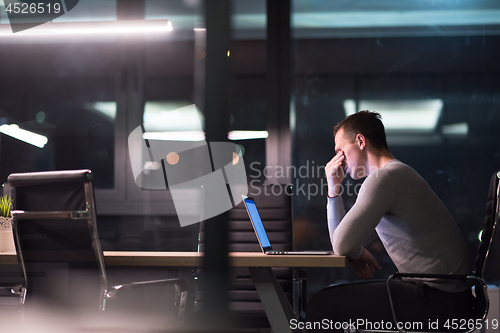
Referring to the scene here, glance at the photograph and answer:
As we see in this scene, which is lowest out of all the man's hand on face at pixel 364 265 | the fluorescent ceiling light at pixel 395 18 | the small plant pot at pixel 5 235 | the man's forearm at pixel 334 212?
the man's hand on face at pixel 364 265

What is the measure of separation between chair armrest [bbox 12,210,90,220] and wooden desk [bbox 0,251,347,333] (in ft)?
0.67

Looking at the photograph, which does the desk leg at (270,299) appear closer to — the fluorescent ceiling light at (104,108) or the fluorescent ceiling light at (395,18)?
the fluorescent ceiling light at (104,108)

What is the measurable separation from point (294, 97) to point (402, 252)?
228cm

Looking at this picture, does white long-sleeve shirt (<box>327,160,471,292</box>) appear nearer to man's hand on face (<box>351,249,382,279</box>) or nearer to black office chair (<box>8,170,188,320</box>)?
man's hand on face (<box>351,249,382,279</box>)

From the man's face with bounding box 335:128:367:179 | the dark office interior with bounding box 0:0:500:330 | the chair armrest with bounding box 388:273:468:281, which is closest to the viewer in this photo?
the chair armrest with bounding box 388:273:468:281

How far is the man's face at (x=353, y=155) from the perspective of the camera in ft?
7.04

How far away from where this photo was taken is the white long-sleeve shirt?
184cm

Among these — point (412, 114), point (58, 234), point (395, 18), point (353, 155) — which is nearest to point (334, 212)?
point (353, 155)

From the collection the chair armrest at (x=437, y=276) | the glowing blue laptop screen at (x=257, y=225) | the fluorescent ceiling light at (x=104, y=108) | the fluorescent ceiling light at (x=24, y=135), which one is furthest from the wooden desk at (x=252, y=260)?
the fluorescent ceiling light at (x=24, y=135)

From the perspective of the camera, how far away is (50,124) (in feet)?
13.3

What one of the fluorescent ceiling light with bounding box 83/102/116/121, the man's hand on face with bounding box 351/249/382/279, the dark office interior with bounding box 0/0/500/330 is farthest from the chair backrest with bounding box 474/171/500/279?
the fluorescent ceiling light with bounding box 83/102/116/121

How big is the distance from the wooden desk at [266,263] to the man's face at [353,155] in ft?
1.64

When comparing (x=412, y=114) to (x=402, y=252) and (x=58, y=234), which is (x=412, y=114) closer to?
(x=402, y=252)

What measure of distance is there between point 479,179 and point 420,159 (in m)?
0.51
